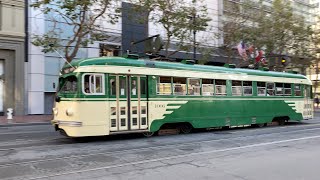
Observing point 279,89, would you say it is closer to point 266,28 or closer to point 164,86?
point 164,86

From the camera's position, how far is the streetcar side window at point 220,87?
17141 millimetres

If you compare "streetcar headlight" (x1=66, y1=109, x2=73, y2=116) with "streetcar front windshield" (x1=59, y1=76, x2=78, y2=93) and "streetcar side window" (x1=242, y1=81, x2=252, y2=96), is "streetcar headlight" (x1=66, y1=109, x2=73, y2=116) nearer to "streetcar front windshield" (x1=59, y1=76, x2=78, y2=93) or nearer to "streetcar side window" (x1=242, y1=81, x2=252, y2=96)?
"streetcar front windshield" (x1=59, y1=76, x2=78, y2=93)

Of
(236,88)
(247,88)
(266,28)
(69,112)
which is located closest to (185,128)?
(236,88)

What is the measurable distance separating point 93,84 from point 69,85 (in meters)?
0.93

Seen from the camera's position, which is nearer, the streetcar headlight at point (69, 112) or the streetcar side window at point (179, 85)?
the streetcar headlight at point (69, 112)

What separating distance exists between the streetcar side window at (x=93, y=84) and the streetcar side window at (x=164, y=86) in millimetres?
2557

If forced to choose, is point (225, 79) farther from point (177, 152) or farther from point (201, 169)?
point (201, 169)

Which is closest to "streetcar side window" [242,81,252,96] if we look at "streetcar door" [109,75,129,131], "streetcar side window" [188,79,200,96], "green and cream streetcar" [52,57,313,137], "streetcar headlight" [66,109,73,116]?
"green and cream streetcar" [52,57,313,137]

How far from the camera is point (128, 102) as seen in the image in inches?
544

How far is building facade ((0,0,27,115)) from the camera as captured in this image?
2805 centimetres

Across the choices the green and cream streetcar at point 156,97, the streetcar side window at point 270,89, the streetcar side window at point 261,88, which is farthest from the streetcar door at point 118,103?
the streetcar side window at point 270,89

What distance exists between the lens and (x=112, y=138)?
14.5 metres

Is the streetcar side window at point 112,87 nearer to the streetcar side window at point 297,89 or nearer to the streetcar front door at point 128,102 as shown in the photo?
the streetcar front door at point 128,102

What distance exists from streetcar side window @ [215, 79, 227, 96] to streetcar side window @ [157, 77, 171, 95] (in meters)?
2.82
